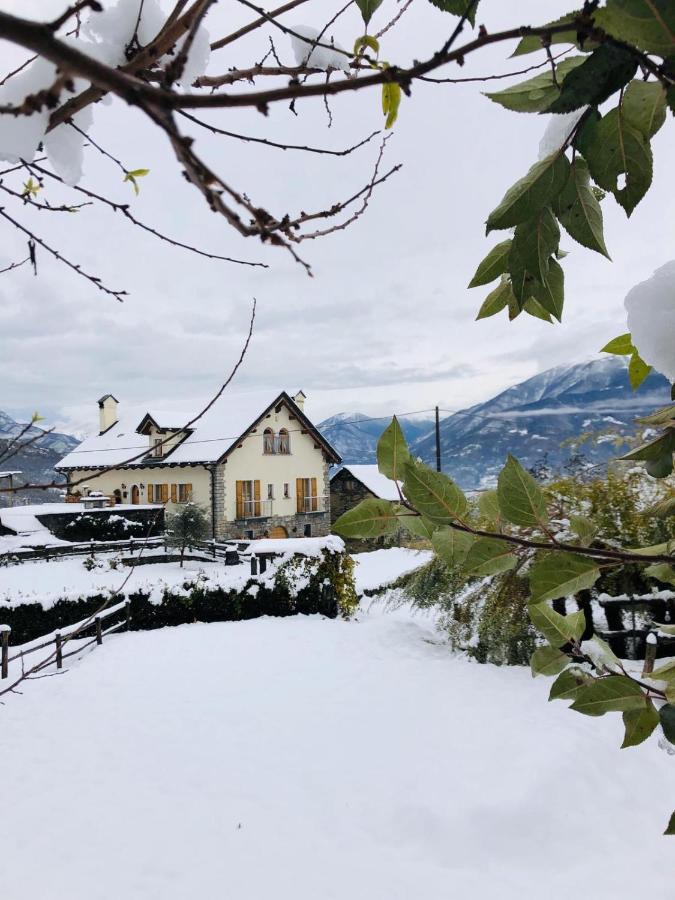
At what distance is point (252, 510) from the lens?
731 inches

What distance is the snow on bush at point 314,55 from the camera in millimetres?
890

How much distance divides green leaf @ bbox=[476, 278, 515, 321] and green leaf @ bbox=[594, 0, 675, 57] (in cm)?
33

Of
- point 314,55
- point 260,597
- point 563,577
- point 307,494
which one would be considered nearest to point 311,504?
point 307,494

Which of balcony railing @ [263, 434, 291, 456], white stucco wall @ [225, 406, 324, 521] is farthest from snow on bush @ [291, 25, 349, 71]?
balcony railing @ [263, 434, 291, 456]

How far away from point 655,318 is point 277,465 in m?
18.9

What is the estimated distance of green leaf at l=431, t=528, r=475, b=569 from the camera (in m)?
0.67

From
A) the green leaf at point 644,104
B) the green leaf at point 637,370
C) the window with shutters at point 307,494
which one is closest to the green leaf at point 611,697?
the green leaf at point 637,370

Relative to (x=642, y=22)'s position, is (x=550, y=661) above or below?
below

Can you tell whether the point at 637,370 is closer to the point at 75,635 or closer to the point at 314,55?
the point at 314,55

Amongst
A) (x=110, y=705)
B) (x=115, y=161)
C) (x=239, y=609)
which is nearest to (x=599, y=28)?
(x=115, y=161)

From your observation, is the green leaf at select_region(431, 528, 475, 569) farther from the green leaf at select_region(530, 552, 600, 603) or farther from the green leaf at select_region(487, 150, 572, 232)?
the green leaf at select_region(487, 150, 572, 232)

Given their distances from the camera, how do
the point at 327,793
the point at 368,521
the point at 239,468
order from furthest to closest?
1. the point at 239,468
2. the point at 327,793
3. the point at 368,521

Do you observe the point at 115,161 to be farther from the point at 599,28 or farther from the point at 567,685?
the point at 567,685

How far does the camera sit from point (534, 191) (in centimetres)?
51
